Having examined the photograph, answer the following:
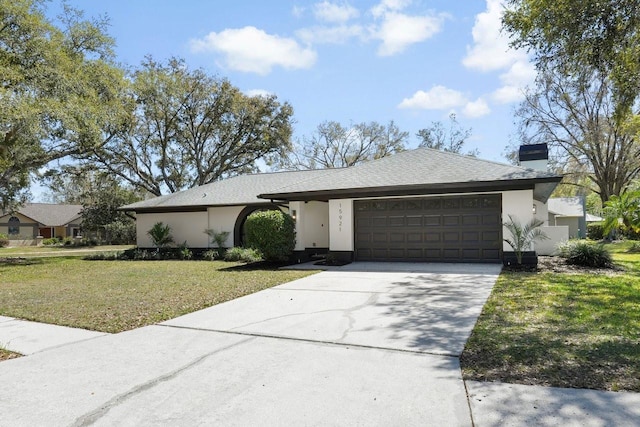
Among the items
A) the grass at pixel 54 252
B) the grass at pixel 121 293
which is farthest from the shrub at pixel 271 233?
the grass at pixel 54 252

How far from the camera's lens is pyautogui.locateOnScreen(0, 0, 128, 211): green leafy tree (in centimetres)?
1464

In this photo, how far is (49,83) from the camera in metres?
15.5

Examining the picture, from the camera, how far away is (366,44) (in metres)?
14.9

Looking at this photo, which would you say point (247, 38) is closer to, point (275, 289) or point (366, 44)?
point (366, 44)

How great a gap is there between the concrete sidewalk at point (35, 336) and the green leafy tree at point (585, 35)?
11.2m

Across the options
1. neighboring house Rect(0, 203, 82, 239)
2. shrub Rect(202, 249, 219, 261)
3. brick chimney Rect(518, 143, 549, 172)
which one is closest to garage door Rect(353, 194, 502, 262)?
brick chimney Rect(518, 143, 549, 172)

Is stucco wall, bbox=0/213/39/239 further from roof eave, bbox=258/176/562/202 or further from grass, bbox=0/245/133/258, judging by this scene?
roof eave, bbox=258/176/562/202

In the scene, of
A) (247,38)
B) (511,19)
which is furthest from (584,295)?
(247,38)

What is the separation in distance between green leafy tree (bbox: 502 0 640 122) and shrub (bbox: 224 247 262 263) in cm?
1146

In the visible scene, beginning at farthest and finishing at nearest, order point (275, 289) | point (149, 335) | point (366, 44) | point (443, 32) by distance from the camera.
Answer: point (366, 44)
point (443, 32)
point (275, 289)
point (149, 335)

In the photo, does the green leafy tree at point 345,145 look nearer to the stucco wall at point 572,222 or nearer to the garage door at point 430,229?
the stucco wall at point 572,222

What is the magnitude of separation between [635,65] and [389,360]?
1050 cm

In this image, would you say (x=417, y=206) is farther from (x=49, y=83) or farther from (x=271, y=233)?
(x=49, y=83)

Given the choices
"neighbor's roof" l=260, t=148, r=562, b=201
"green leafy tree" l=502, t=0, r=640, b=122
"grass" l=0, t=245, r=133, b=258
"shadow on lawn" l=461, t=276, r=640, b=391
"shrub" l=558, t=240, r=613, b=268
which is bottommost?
"grass" l=0, t=245, r=133, b=258
